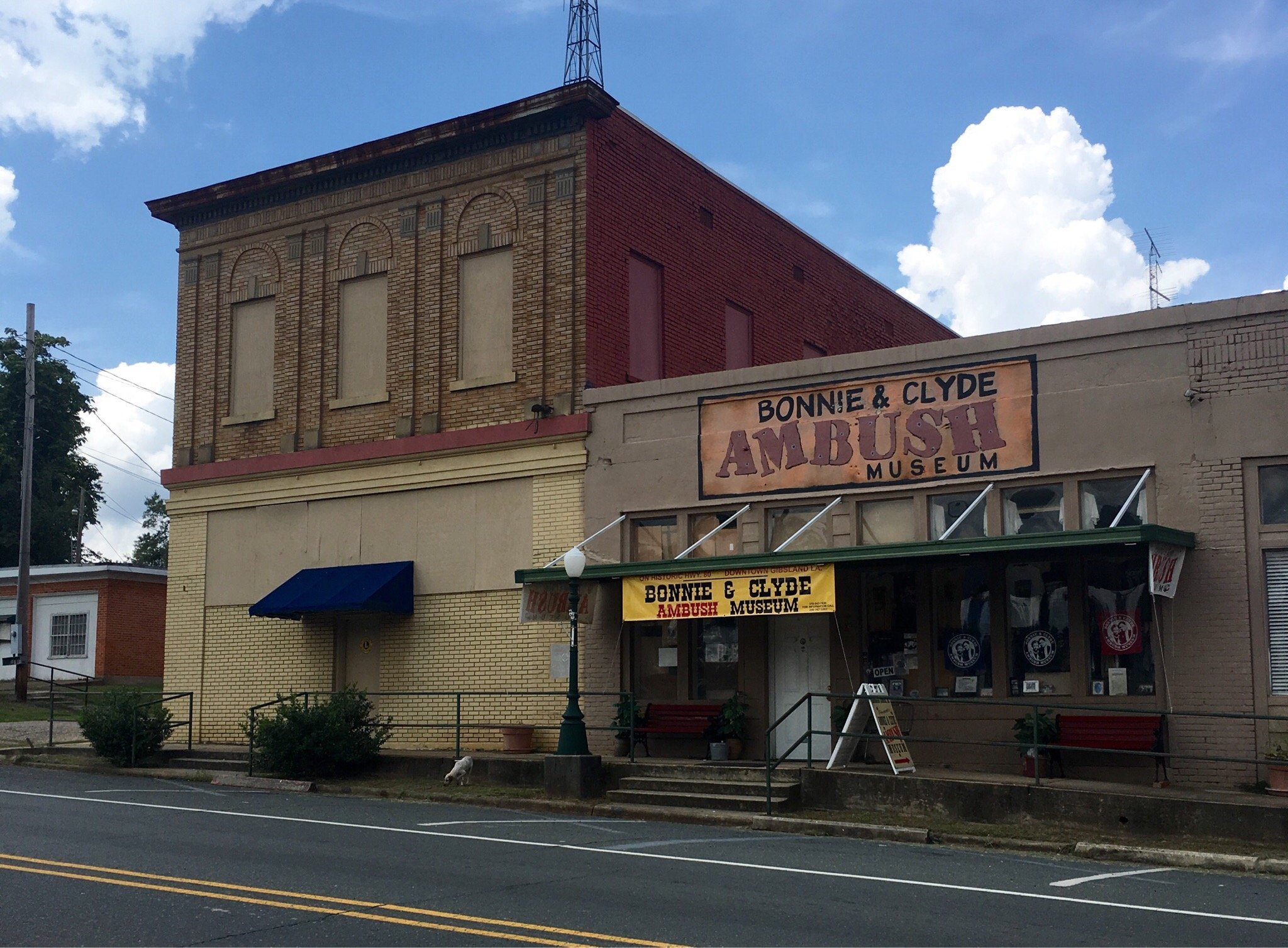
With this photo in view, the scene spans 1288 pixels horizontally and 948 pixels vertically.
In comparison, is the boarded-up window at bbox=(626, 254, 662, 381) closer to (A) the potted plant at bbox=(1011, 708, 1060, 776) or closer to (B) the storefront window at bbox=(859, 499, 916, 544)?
(B) the storefront window at bbox=(859, 499, 916, 544)

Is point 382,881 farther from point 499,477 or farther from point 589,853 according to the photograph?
point 499,477

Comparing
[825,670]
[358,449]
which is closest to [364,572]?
[358,449]

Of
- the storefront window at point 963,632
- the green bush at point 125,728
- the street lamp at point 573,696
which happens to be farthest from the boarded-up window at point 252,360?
the storefront window at point 963,632

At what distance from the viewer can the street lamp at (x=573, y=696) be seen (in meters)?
17.7

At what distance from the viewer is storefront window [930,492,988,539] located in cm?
1756

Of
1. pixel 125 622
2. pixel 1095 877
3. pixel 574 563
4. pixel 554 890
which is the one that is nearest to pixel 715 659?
pixel 574 563

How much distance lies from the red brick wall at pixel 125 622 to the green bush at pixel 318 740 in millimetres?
19504

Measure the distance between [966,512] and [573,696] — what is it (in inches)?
217

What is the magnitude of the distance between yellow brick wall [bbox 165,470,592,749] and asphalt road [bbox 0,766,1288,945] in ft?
19.3

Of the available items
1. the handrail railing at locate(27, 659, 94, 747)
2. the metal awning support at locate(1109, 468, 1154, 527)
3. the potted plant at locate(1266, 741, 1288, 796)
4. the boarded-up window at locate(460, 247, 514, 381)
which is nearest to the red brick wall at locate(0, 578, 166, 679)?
the handrail railing at locate(27, 659, 94, 747)

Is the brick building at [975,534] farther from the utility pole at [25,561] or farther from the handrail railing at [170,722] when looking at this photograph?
the utility pole at [25,561]

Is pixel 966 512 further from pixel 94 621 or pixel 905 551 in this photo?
pixel 94 621

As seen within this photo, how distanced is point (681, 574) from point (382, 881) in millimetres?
8131

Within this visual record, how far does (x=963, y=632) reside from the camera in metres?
17.6
